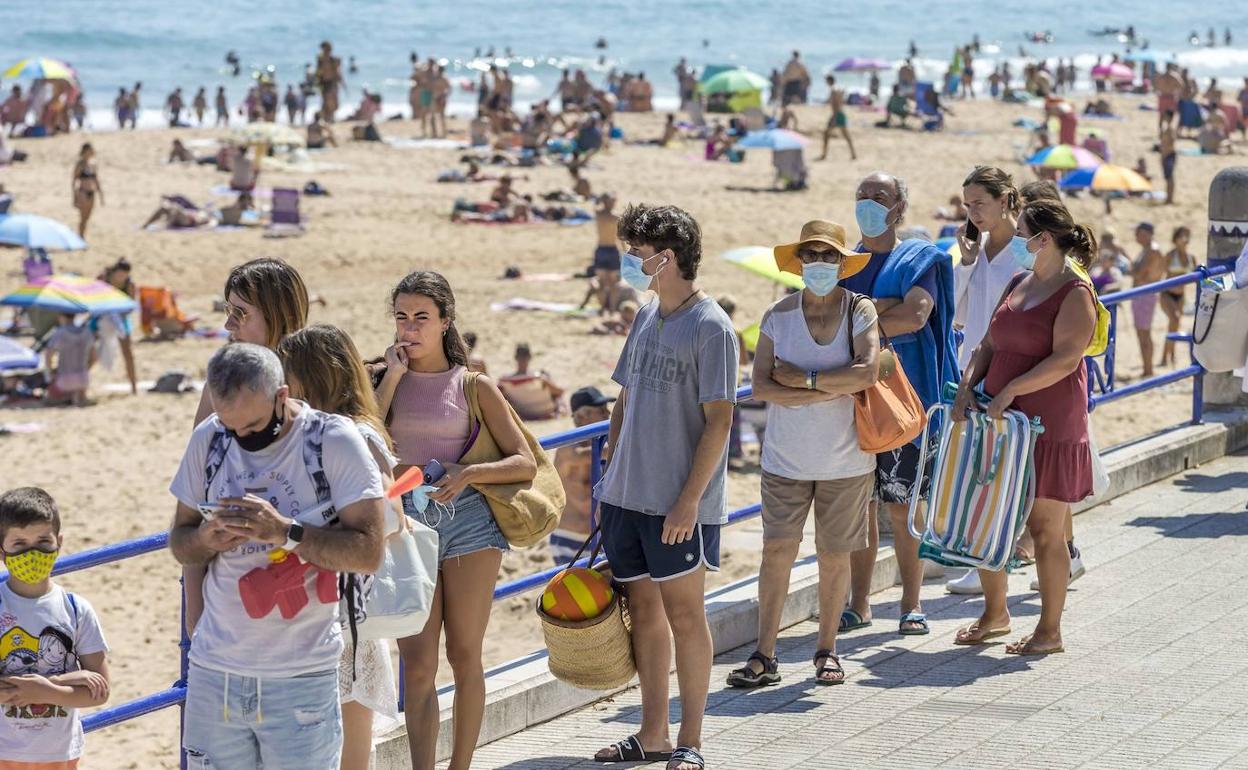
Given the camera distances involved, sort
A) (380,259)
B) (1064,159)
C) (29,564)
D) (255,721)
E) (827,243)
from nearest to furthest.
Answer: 1. (255,721)
2. (29,564)
3. (827,243)
4. (380,259)
5. (1064,159)

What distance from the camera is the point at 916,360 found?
629cm

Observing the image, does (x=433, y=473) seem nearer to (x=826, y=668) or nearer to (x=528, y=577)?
(x=826, y=668)

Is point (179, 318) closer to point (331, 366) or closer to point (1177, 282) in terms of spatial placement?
point (1177, 282)

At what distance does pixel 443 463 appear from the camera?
15.5 ft

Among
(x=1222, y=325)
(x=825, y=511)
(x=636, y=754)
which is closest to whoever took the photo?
(x=636, y=754)

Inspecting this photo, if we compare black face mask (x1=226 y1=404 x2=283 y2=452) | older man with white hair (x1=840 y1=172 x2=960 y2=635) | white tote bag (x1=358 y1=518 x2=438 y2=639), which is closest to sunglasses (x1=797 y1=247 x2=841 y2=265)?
older man with white hair (x1=840 y1=172 x2=960 y2=635)

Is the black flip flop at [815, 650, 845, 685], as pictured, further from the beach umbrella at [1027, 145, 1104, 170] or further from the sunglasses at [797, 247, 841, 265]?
the beach umbrella at [1027, 145, 1104, 170]

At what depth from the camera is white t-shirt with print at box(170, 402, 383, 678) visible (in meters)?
3.72

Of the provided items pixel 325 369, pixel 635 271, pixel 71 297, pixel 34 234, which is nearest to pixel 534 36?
pixel 34 234

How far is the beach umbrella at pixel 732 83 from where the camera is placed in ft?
123

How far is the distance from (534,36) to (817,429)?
235ft

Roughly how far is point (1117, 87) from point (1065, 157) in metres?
27.5

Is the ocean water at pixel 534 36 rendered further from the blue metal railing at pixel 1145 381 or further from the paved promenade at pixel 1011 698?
the paved promenade at pixel 1011 698

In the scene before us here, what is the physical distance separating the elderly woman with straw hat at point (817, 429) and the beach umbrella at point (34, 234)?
1543cm
